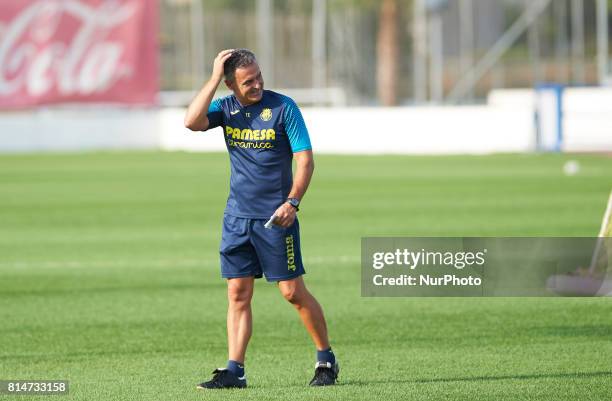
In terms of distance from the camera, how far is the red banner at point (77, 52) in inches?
1538

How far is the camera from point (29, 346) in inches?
373

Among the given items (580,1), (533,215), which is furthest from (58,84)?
(533,215)

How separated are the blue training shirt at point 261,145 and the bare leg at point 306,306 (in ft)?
1.37

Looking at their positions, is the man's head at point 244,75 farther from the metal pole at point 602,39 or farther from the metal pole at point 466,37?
the metal pole at point 466,37

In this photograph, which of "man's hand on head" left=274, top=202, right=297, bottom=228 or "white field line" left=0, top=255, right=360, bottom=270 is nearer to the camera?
"man's hand on head" left=274, top=202, right=297, bottom=228

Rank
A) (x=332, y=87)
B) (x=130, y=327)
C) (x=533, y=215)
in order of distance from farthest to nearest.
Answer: (x=332, y=87), (x=533, y=215), (x=130, y=327)

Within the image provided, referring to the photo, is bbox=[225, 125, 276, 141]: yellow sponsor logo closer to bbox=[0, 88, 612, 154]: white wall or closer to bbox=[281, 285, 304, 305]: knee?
bbox=[281, 285, 304, 305]: knee

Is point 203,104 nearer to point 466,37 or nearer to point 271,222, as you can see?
point 271,222

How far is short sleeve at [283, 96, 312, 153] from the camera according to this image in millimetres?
7594

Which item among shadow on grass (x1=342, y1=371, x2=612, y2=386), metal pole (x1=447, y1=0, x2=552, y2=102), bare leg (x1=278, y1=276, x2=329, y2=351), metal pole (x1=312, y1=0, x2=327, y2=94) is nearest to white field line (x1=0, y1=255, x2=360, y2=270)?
shadow on grass (x1=342, y1=371, x2=612, y2=386)

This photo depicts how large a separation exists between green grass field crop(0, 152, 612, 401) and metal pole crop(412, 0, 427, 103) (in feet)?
57.0

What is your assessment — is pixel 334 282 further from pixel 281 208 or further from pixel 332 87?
pixel 332 87

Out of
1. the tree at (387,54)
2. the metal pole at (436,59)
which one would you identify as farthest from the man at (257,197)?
the tree at (387,54)

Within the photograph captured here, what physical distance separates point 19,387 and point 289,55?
34345 mm
